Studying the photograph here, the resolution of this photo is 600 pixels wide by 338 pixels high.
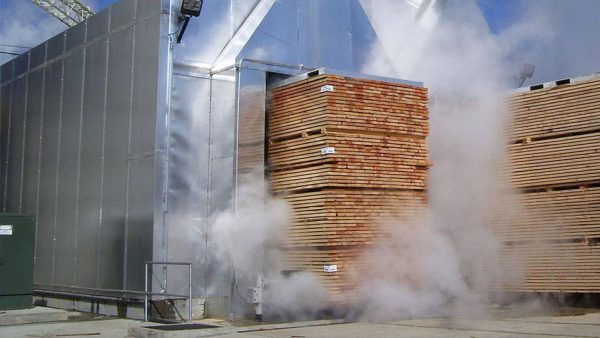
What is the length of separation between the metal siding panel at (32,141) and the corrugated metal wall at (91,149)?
22mm

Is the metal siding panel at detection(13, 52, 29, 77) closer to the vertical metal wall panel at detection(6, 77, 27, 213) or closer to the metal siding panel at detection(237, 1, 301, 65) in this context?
the vertical metal wall panel at detection(6, 77, 27, 213)

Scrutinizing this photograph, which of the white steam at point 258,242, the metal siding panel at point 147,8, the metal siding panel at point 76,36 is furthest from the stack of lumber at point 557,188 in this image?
the metal siding panel at point 76,36

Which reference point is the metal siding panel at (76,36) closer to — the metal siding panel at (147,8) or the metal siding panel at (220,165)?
the metal siding panel at (147,8)

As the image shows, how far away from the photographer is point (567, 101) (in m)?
12.8

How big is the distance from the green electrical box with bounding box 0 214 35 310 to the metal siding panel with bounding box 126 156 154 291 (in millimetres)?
1879

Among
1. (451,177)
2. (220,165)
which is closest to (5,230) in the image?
(220,165)

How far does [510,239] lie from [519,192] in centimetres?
83

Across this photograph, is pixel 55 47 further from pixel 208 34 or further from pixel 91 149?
pixel 208 34

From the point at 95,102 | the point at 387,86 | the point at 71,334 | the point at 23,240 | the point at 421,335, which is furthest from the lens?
the point at 95,102

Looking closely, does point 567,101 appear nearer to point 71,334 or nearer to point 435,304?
point 435,304

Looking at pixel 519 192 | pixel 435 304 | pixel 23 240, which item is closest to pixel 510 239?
pixel 519 192

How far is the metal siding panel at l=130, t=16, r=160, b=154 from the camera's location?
40.7 feet

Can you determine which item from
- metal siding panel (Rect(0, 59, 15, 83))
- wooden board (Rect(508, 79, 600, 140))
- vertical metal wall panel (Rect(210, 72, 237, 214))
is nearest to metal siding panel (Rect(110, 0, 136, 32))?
vertical metal wall panel (Rect(210, 72, 237, 214))

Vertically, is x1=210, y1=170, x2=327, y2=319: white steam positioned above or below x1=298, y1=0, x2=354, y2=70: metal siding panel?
below
